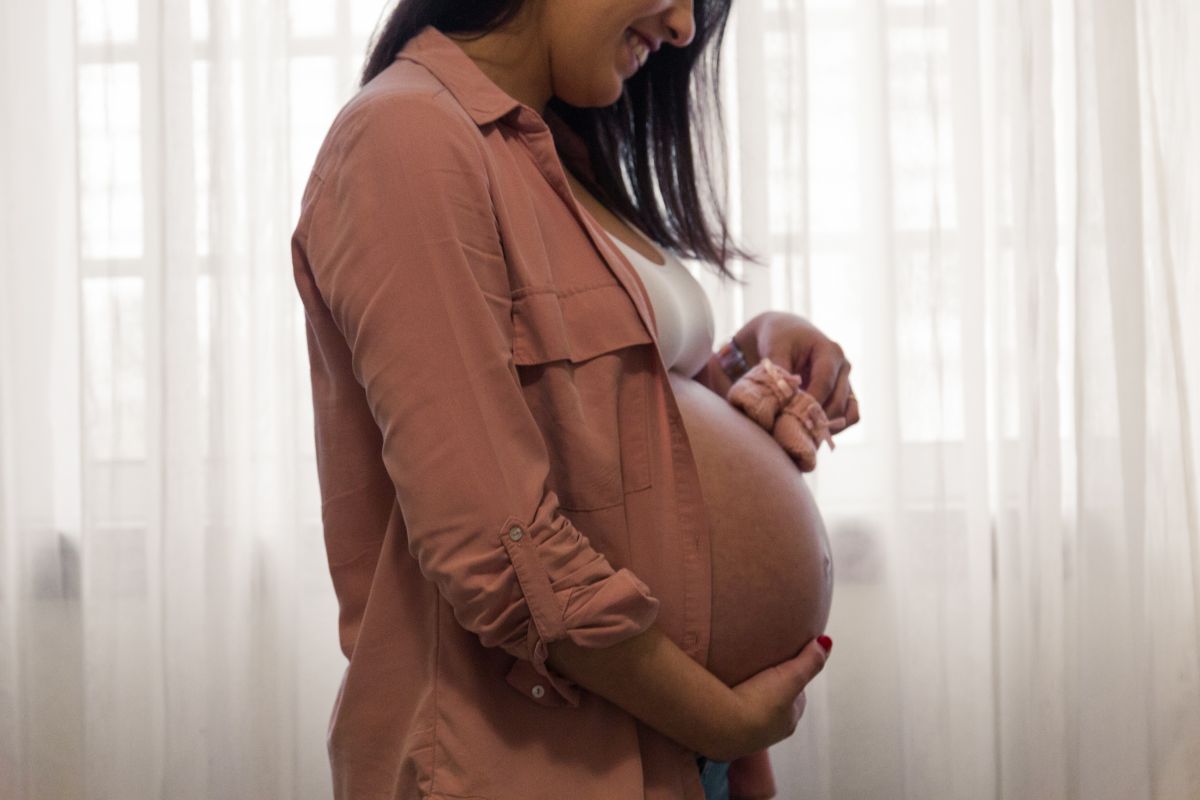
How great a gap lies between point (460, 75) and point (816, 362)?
1.65 ft

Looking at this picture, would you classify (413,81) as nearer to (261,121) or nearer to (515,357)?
A: (515,357)

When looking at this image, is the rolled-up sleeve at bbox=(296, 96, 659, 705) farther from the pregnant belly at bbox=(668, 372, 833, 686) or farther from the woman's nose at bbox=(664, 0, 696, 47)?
the woman's nose at bbox=(664, 0, 696, 47)

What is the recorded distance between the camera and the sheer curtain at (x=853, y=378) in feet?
5.78

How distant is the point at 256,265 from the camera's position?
1.80 m

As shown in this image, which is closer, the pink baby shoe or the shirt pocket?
the shirt pocket

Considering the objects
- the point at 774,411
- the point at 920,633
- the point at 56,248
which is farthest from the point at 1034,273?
the point at 56,248

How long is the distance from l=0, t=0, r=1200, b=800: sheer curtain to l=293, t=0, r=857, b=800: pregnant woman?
0.84 metres

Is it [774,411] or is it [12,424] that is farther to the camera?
[12,424]

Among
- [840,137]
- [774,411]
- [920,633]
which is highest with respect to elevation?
[840,137]

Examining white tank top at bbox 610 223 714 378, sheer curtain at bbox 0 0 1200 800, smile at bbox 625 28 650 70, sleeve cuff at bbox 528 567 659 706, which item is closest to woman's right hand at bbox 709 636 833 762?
sleeve cuff at bbox 528 567 659 706

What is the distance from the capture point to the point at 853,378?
6.03ft

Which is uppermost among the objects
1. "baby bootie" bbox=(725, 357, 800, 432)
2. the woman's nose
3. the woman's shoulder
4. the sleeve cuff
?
the woman's nose

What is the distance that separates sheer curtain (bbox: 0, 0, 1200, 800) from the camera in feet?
5.78

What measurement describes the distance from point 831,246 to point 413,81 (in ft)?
3.64
